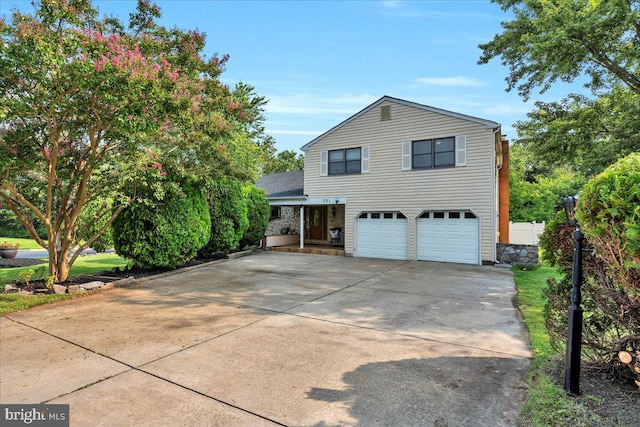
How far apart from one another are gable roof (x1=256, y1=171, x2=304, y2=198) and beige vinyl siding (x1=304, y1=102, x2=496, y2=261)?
135 cm

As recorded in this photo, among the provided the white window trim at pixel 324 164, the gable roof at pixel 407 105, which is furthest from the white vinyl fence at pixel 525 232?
the white window trim at pixel 324 164

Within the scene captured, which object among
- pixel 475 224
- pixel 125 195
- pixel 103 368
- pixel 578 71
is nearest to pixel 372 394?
pixel 103 368

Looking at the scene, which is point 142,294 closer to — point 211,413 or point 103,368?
point 103,368

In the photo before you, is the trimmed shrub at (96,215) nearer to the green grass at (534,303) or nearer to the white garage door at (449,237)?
the green grass at (534,303)

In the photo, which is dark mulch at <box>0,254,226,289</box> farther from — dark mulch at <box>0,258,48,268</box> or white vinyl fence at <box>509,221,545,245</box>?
white vinyl fence at <box>509,221,545,245</box>

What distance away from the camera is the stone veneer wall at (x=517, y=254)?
37.4ft

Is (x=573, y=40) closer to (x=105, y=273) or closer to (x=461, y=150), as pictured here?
(x=461, y=150)

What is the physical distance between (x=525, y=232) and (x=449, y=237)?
300 inches

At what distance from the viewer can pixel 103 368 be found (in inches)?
141

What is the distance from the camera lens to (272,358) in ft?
12.5

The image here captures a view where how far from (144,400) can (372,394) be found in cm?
199

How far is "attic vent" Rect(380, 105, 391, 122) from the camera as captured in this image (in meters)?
13.6

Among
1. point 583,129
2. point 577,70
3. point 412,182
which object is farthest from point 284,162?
point 577,70

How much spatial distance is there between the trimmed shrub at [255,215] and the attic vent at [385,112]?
6150mm
